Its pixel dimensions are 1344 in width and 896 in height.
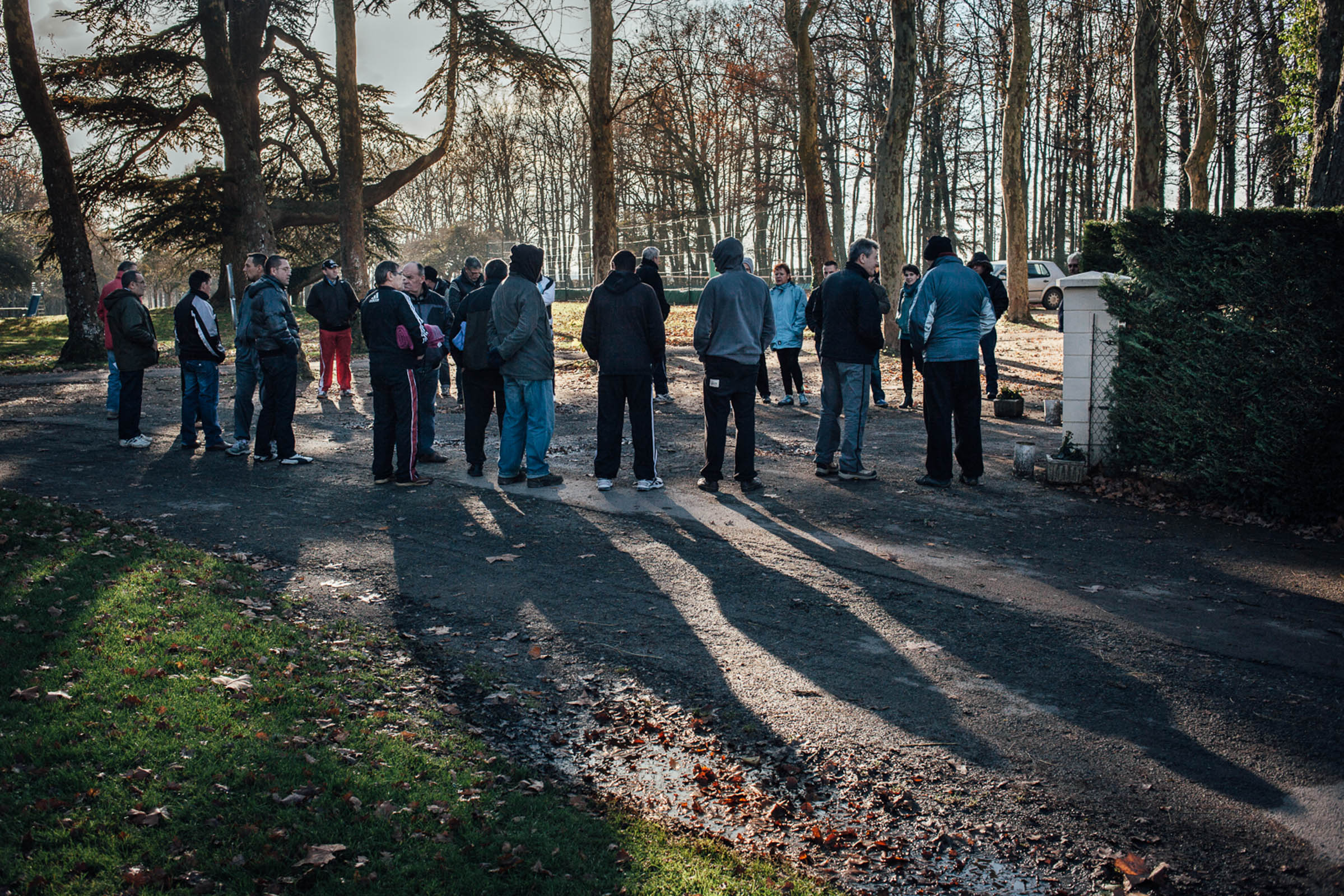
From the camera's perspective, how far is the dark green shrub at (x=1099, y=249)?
991 centimetres

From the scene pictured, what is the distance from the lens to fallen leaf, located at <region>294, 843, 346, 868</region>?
324 cm

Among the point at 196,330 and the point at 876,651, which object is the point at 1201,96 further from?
the point at 876,651

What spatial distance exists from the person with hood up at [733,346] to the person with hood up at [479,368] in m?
2.05

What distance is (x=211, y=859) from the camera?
323 cm

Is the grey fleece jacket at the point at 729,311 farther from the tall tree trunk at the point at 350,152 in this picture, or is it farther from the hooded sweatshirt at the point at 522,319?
the tall tree trunk at the point at 350,152

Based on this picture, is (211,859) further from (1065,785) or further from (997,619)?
(997,619)

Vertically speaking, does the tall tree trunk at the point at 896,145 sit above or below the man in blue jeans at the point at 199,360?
above

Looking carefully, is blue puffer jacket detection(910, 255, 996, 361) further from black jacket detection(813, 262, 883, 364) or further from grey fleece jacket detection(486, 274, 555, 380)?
grey fleece jacket detection(486, 274, 555, 380)

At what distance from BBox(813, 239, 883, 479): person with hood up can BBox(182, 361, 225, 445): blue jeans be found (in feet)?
23.6

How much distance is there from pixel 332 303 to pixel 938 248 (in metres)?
9.48

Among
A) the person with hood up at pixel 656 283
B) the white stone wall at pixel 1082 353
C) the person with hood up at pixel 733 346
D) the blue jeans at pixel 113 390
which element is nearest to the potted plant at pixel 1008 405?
the white stone wall at pixel 1082 353

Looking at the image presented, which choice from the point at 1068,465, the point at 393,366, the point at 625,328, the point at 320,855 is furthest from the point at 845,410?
the point at 320,855

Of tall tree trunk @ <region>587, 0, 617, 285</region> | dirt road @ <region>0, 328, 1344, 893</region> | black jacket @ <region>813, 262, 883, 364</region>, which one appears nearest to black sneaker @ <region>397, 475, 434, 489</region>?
dirt road @ <region>0, 328, 1344, 893</region>

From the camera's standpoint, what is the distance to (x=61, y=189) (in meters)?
22.3
